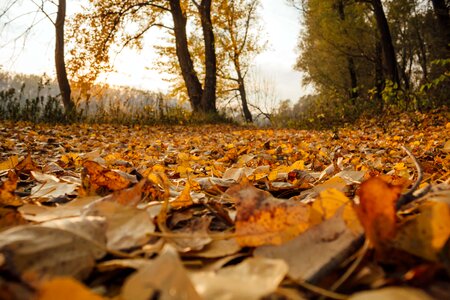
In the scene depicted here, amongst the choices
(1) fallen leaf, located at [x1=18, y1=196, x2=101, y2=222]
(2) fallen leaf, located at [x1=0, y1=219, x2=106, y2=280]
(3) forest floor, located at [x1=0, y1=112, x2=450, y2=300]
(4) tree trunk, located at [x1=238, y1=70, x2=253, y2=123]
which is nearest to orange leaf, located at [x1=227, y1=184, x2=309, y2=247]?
(3) forest floor, located at [x1=0, y1=112, x2=450, y2=300]

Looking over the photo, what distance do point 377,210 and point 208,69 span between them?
38.1 ft

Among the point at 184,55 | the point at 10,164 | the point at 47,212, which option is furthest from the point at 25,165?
the point at 184,55

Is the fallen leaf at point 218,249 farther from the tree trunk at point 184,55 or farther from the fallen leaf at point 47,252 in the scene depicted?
the tree trunk at point 184,55

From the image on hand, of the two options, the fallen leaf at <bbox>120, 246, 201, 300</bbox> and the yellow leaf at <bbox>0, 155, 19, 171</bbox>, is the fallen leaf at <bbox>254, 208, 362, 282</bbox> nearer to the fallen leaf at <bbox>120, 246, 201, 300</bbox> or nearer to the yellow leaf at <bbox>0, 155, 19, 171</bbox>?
the fallen leaf at <bbox>120, 246, 201, 300</bbox>

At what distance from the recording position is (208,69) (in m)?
11.7

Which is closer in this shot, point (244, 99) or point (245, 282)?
point (245, 282)

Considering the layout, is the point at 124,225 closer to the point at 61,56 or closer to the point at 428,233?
the point at 428,233

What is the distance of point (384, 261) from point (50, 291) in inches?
16.1

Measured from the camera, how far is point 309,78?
23.2 metres

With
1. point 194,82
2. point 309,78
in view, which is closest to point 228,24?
point 309,78

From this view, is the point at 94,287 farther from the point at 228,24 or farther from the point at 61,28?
the point at 228,24

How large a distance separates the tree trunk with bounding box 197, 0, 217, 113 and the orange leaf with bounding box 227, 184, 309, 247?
1088 centimetres

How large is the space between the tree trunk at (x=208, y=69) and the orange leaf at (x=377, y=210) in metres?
11.0

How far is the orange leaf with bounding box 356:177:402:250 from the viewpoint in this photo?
1.50 feet
